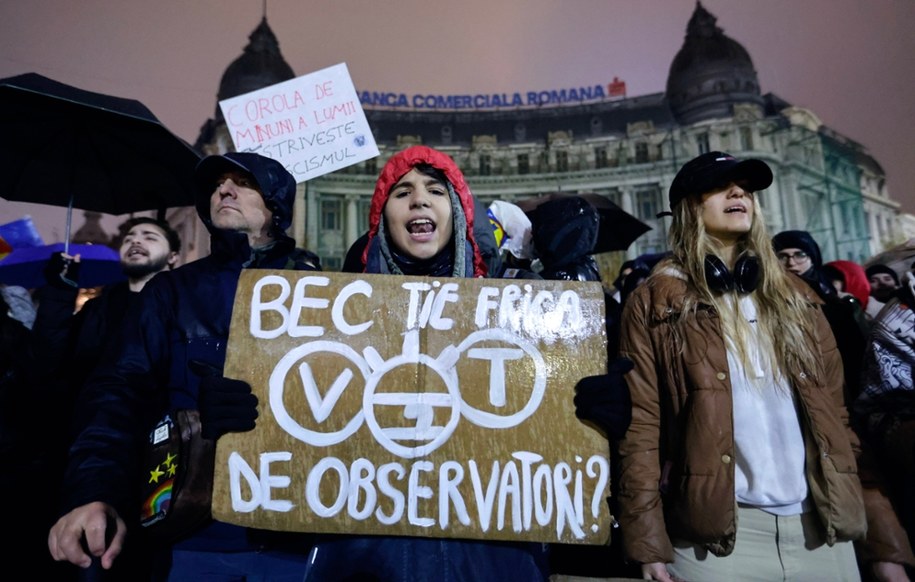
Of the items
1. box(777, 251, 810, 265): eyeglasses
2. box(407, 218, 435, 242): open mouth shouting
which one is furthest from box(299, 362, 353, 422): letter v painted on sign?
box(777, 251, 810, 265): eyeglasses

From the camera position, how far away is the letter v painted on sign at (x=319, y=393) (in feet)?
5.43

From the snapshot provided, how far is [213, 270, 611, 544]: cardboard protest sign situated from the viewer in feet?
5.29

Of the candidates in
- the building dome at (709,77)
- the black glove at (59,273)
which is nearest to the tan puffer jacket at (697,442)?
the black glove at (59,273)

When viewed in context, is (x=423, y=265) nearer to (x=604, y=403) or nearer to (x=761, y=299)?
(x=604, y=403)

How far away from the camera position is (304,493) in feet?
5.31

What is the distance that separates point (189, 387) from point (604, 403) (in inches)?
48.0

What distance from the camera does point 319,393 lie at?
65.6 inches

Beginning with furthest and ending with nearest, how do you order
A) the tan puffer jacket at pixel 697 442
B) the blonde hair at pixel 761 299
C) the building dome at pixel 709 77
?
the building dome at pixel 709 77
the blonde hair at pixel 761 299
the tan puffer jacket at pixel 697 442

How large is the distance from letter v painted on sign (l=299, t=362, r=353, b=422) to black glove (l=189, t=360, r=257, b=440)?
0.13 meters

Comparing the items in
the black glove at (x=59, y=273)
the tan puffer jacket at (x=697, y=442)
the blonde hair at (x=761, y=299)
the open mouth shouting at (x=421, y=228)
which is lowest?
the tan puffer jacket at (x=697, y=442)

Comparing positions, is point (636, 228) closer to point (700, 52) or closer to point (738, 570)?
point (738, 570)

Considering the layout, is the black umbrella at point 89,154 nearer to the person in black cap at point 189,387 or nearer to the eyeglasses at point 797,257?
the person in black cap at point 189,387

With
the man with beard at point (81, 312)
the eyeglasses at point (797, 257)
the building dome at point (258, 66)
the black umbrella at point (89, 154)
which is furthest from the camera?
the building dome at point (258, 66)

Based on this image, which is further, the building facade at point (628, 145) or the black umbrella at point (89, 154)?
the building facade at point (628, 145)
